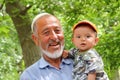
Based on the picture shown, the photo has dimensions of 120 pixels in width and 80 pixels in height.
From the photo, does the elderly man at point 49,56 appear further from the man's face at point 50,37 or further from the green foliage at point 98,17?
the green foliage at point 98,17

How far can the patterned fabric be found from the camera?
2.89 m

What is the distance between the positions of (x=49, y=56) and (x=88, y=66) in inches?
12.7

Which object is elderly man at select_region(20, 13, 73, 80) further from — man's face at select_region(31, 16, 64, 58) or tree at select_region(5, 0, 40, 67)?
tree at select_region(5, 0, 40, 67)

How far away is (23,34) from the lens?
6.88 meters

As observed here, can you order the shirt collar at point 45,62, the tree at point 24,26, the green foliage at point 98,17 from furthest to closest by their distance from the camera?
the tree at point 24,26 → the green foliage at point 98,17 → the shirt collar at point 45,62

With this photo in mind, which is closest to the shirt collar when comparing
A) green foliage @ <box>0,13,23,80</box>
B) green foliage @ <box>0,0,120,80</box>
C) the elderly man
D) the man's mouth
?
the elderly man

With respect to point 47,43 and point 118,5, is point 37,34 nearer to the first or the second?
point 47,43

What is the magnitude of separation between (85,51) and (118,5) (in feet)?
9.48

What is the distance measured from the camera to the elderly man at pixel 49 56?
9.68 ft

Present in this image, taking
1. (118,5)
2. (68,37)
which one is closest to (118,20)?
(118,5)

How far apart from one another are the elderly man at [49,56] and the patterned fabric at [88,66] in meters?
0.10

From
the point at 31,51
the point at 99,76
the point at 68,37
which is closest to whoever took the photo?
the point at 99,76

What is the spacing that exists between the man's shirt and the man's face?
10 cm

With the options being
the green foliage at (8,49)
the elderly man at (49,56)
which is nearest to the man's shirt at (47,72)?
the elderly man at (49,56)
